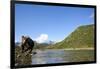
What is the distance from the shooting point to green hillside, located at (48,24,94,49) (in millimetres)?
2547

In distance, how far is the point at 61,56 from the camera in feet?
8.27

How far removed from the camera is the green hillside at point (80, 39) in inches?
100

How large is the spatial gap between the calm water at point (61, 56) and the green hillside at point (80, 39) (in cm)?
7

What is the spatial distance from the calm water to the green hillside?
0.22 feet

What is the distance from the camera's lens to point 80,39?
2.62 meters

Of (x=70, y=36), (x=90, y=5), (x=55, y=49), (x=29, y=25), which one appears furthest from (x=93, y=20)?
(x=29, y=25)

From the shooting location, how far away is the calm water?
96.3 inches

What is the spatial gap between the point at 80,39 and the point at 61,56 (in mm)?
313

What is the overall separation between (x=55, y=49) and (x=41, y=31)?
0.26 meters

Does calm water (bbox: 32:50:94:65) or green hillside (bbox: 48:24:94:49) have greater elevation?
green hillside (bbox: 48:24:94:49)

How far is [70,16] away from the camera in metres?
2.55

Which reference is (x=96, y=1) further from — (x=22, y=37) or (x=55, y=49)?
(x=22, y=37)

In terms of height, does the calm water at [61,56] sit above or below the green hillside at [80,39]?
below

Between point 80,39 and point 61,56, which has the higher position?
point 80,39
